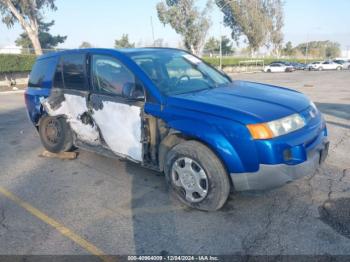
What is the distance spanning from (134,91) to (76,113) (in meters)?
1.33

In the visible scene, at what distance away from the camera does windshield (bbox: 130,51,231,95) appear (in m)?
3.69

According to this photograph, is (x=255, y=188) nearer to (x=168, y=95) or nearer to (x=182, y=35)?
(x=168, y=95)

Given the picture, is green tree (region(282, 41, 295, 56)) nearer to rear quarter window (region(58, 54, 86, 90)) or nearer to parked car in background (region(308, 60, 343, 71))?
parked car in background (region(308, 60, 343, 71))

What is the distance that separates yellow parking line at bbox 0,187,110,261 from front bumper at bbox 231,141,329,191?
142cm

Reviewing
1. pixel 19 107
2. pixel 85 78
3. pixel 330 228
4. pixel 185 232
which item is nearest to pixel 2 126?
pixel 19 107

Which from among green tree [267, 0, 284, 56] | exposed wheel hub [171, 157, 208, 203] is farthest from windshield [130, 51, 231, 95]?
green tree [267, 0, 284, 56]

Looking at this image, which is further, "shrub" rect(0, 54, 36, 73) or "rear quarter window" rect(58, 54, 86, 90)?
"shrub" rect(0, 54, 36, 73)

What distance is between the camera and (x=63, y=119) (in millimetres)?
4902

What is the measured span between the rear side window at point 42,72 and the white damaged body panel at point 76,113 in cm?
39

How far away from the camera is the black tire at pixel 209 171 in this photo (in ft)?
10.2

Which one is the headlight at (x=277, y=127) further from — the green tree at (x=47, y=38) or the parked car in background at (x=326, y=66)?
the green tree at (x=47, y=38)

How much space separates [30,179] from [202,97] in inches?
109

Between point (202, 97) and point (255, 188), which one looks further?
point (202, 97)

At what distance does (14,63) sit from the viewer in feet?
70.6
